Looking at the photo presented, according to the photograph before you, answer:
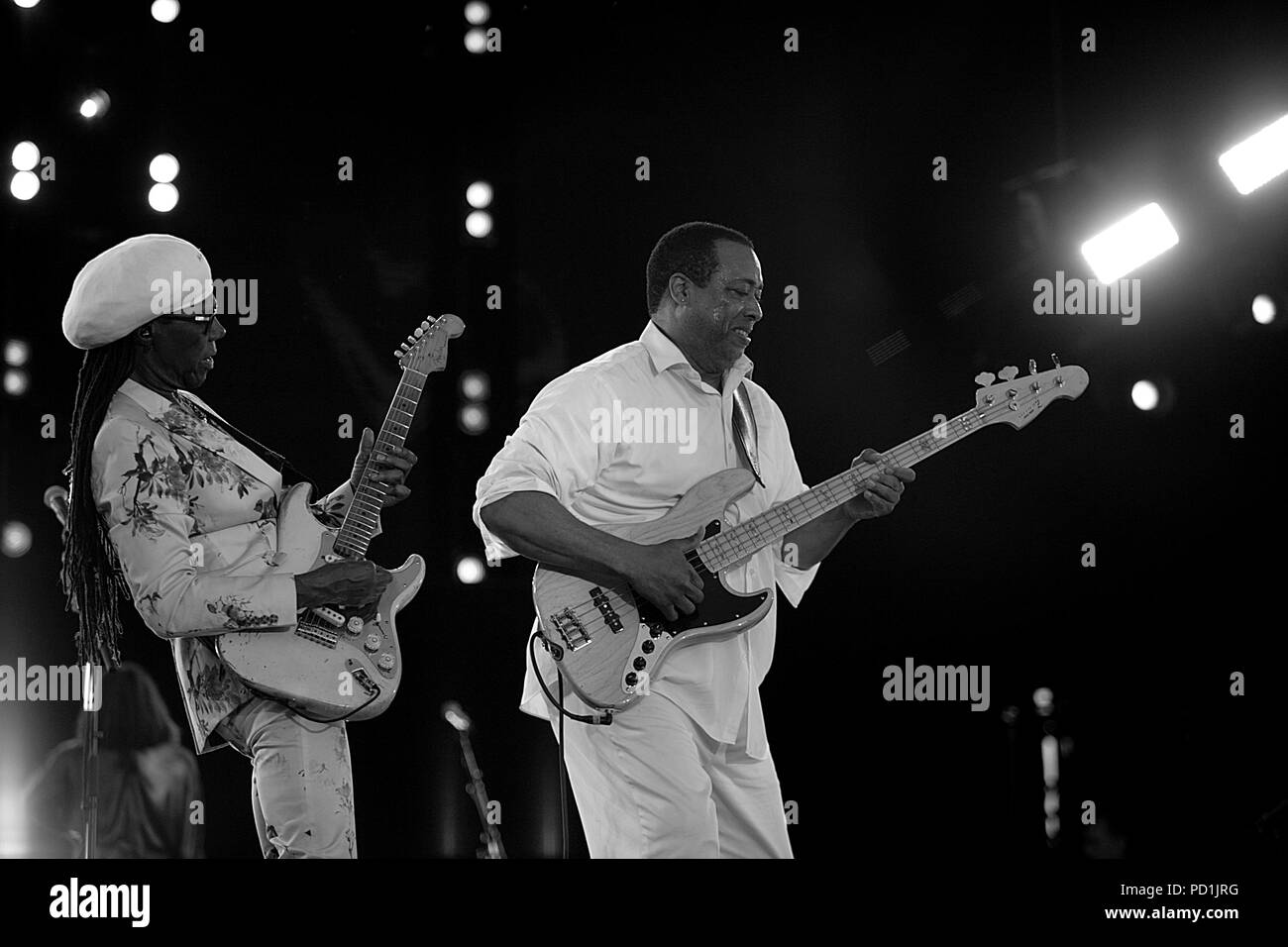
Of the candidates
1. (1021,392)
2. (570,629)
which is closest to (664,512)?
(570,629)

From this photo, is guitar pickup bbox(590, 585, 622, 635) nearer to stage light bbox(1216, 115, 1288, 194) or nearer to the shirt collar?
the shirt collar

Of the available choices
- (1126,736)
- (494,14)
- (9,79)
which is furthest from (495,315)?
(1126,736)

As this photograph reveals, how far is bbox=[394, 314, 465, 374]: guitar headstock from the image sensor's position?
375cm

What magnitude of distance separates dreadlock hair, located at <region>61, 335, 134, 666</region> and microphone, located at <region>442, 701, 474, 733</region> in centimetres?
93

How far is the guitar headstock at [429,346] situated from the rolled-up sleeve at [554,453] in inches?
13.3

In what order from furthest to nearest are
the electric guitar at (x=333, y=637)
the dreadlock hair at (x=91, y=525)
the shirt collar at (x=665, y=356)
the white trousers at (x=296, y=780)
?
the shirt collar at (x=665, y=356) < the dreadlock hair at (x=91, y=525) < the electric guitar at (x=333, y=637) < the white trousers at (x=296, y=780)

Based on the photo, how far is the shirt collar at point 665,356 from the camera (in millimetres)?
3637

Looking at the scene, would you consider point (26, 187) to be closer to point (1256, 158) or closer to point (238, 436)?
point (238, 436)

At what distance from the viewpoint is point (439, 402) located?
13.3 ft

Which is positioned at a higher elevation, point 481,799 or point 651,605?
point 651,605

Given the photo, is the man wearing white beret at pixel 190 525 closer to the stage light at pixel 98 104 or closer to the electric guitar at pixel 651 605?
the electric guitar at pixel 651 605

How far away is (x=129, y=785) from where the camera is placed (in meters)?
3.97

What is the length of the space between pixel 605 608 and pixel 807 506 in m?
0.59

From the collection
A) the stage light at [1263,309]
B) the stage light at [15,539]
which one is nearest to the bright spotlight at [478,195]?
the stage light at [15,539]
